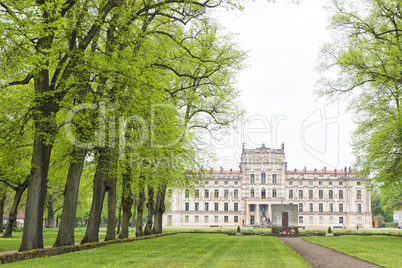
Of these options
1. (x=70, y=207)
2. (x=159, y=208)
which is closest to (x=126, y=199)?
(x=159, y=208)

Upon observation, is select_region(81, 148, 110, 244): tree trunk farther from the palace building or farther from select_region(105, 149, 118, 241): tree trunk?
the palace building

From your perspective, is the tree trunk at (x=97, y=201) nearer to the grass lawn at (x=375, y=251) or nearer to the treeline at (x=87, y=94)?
the treeline at (x=87, y=94)

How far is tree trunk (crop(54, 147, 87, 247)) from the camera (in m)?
17.3

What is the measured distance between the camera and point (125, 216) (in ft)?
89.9

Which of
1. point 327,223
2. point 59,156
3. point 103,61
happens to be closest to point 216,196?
point 327,223

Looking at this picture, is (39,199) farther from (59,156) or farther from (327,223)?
(327,223)

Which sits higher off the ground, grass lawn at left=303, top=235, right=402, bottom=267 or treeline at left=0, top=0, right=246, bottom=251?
treeline at left=0, top=0, right=246, bottom=251

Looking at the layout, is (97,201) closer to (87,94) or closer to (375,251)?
(87,94)

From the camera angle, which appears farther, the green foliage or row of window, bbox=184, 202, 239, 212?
row of window, bbox=184, 202, 239, 212

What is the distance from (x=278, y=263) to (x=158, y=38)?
13924 millimetres

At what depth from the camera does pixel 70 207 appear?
696 inches

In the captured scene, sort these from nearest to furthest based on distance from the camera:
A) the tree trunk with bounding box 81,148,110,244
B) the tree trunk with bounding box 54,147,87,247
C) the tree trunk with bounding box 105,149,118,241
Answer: the tree trunk with bounding box 54,147,87,247 → the tree trunk with bounding box 81,148,110,244 → the tree trunk with bounding box 105,149,118,241

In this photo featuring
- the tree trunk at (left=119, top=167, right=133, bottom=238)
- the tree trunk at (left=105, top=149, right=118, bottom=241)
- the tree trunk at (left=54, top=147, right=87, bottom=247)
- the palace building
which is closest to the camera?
the tree trunk at (left=54, top=147, right=87, bottom=247)

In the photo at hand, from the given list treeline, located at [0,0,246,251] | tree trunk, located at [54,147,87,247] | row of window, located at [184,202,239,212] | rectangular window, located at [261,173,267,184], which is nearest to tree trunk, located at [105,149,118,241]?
treeline, located at [0,0,246,251]
